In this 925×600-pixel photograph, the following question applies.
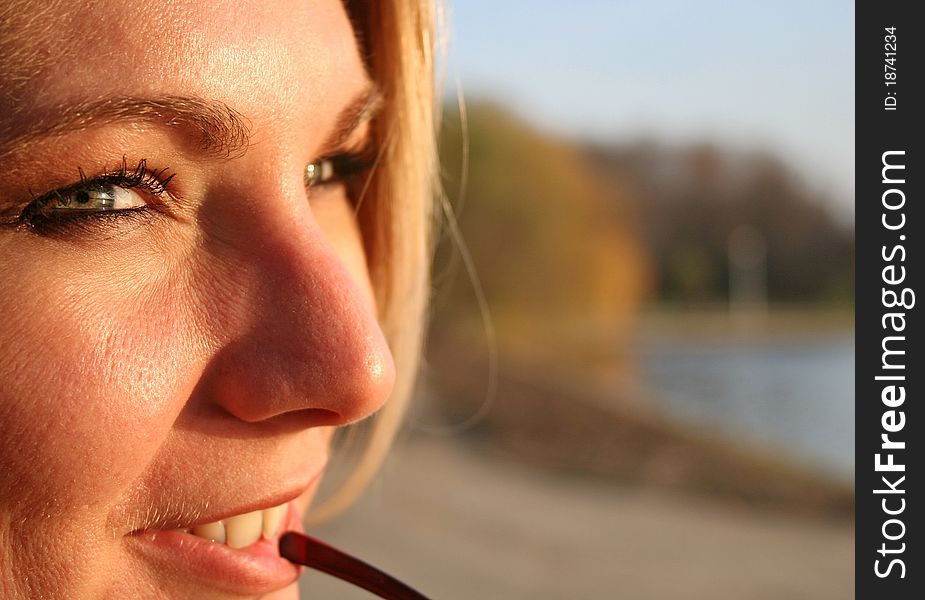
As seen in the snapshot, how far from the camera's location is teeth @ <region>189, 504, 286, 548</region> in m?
1.06

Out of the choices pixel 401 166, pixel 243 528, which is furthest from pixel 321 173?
pixel 243 528

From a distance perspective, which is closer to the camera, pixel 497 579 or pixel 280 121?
pixel 280 121

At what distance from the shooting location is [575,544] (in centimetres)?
726

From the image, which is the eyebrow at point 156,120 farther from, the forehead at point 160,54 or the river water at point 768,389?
the river water at point 768,389

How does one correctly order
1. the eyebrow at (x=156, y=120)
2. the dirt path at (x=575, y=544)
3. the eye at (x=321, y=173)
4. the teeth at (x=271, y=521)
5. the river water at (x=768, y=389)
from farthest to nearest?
the river water at (x=768, y=389) → the dirt path at (x=575, y=544) → the eye at (x=321, y=173) → the teeth at (x=271, y=521) → the eyebrow at (x=156, y=120)

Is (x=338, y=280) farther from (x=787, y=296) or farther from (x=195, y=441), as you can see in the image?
(x=787, y=296)

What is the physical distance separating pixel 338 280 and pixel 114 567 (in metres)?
0.37

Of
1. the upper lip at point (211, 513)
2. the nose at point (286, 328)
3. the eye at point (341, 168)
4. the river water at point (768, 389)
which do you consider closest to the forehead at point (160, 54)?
the nose at point (286, 328)

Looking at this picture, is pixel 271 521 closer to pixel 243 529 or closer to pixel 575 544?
pixel 243 529

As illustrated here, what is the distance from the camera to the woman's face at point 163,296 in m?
0.91

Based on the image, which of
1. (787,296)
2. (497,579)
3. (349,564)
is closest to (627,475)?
(497,579)

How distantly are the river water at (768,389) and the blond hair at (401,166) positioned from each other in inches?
244

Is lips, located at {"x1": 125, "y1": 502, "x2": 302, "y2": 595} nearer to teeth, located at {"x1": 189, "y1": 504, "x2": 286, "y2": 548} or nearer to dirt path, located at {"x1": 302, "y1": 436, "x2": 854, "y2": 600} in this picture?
teeth, located at {"x1": 189, "y1": 504, "x2": 286, "y2": 548}

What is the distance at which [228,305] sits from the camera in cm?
100
